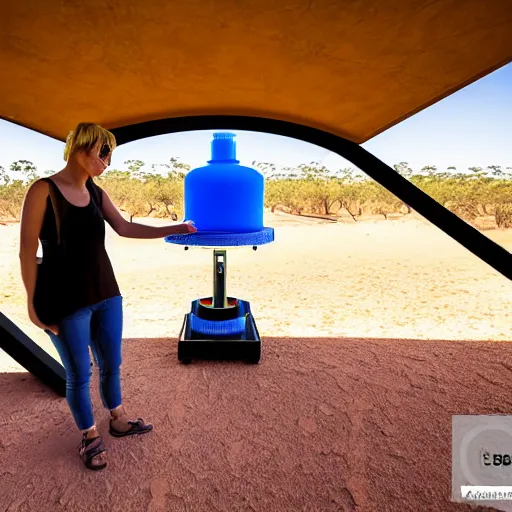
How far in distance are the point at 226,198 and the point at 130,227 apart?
85cm

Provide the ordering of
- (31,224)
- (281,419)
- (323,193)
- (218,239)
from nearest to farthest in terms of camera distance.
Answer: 1. (31,224)
2. (281,419)
3. (218,239)
4. (323,193)

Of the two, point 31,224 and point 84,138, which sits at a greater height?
point 84,138

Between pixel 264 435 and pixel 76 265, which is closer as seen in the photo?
pixel 76 265

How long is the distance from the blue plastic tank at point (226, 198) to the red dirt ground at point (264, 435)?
1.30 metres

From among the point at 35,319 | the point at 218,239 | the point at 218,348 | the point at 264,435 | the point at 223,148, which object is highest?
the point at 223,148

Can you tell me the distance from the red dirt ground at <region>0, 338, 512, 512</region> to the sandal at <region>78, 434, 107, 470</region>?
4cm

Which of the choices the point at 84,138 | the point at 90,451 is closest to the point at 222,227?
the point at 84,138

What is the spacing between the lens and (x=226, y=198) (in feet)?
9.73

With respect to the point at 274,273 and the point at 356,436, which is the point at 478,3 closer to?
the point at 356,436

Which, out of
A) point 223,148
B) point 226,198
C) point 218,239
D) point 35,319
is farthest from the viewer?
point 223,148

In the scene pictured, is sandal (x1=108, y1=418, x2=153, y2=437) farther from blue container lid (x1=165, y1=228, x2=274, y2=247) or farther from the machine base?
blue container lid (x1=165, y1=228, x2=274, y2=247)

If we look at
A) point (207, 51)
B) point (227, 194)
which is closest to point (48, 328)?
point (227, 194)

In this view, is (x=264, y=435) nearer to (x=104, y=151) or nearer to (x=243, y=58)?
(x=104, y=151)

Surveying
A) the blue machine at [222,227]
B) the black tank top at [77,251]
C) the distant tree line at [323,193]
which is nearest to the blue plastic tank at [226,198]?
the blue machine at [222,227]
